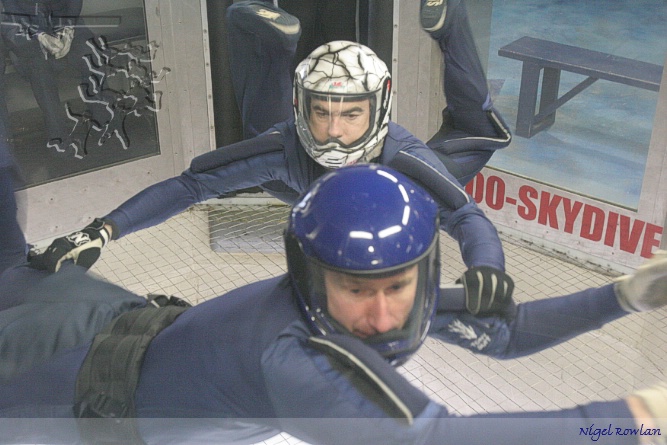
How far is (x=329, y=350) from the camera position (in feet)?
2.10

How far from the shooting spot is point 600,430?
0.62 meters

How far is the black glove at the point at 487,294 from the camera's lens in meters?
0.77

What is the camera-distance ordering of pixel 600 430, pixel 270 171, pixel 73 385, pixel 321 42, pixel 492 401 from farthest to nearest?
pixel 321 42 → pixel 270 171 → pixel 492 401 → pixel 73 385 → pixel 600 430

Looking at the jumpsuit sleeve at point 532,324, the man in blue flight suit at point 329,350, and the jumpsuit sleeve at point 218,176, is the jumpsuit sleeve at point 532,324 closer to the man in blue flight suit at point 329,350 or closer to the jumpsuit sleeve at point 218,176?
the man in blue flight suit at point 329,350

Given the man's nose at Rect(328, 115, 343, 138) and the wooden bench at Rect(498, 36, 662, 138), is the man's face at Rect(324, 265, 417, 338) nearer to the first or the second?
the man's nose at Rect(328, 115, 343, 138)

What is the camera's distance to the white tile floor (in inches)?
38.4

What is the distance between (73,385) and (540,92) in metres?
0.89

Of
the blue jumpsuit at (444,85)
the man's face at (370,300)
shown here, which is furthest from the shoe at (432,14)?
the man's face at (370,300)

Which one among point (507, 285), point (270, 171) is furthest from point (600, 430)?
point (270, 171)

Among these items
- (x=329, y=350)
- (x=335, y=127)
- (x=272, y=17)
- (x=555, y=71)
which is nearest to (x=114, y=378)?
(x=329, y=350)

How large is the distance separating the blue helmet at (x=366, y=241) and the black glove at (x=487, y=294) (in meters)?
0.08

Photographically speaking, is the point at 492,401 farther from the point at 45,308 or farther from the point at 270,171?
the point at 45,308

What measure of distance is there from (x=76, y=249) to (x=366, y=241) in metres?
0.47

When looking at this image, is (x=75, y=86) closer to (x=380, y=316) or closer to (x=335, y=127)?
(x=335, y=127)
